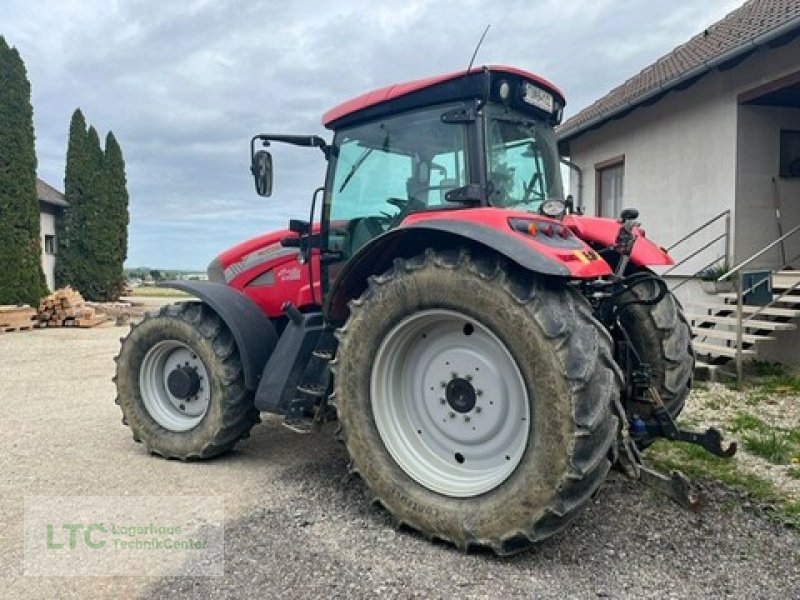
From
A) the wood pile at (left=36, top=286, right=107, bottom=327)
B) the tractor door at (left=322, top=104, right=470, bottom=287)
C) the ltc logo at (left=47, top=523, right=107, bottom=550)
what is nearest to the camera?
the ltc logo at (left=47, top=523, right=107, bottom=550)

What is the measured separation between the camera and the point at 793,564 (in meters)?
2.59

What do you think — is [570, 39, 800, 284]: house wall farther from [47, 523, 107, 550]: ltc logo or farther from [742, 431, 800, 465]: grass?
[47, 523, 107, 550]: ltc logo

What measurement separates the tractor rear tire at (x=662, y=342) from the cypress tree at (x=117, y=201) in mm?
20813

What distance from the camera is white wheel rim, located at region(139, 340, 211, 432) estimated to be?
4102mm

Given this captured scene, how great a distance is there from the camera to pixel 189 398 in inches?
162

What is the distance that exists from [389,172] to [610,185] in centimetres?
884

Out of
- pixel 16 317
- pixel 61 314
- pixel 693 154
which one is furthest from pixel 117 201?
pixel 693 154

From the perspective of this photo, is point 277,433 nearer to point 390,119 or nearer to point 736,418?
point 390,119

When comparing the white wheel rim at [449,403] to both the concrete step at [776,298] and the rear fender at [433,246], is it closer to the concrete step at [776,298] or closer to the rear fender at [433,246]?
the rear fender at [433,246]

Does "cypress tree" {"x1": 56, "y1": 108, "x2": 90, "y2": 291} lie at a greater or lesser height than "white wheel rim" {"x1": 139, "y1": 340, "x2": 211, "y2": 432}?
greater

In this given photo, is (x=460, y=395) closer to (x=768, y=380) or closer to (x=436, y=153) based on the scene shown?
(x=436, y=153)

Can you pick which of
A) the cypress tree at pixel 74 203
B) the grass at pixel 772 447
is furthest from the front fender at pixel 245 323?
the cypress tree at pixel 74 203

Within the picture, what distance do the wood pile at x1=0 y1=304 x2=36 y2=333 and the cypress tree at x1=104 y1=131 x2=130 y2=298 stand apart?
778cm

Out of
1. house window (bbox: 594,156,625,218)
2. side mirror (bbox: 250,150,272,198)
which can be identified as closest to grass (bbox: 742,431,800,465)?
side mirror (bbox: 250,150,272,198)
